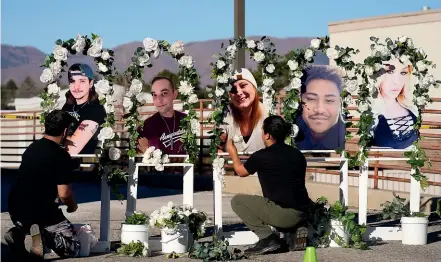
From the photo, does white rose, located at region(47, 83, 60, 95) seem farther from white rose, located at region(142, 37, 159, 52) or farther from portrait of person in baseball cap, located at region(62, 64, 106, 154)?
white rose, located at region(142, 37, 159, 52)

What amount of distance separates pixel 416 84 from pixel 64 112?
478 cm

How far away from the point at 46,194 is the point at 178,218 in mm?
1614

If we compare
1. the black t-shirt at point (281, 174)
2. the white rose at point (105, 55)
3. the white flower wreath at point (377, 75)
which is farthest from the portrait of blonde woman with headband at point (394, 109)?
the white rose at point (105, 55)

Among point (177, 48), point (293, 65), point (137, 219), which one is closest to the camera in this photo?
point (137, 219)

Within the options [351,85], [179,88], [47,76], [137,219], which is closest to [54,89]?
[47,76]

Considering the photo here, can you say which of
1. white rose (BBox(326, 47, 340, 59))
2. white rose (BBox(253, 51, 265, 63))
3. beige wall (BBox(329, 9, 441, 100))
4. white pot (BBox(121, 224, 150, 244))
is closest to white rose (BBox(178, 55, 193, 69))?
white rose (BBox(253, 51, 265, 63))

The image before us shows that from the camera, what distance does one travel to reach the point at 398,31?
1210 inches

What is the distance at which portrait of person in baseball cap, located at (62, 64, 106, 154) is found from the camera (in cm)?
1144

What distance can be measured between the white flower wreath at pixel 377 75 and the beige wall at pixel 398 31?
15.0m

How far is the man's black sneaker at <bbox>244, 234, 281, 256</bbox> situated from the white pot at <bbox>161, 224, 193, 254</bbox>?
73 cm

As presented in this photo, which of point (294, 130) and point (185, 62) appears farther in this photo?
point (294, 130)

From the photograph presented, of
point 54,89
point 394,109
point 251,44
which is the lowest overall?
point 394,109

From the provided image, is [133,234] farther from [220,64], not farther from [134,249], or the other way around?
[220,64]

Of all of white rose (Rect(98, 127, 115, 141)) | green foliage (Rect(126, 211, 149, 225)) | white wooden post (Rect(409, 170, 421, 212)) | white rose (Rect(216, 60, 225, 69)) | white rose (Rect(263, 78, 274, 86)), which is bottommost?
green foliage (Rect(126, 211, 149, 225))
